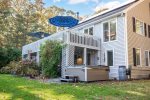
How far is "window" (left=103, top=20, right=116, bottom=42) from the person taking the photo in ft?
60.5

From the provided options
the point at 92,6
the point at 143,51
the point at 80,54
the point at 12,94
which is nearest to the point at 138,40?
the point at 143,51

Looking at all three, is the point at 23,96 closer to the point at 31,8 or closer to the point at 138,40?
the point at 138,40

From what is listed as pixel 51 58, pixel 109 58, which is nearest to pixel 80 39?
pixel 51 58

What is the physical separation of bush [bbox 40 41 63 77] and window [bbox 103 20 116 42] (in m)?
4.47

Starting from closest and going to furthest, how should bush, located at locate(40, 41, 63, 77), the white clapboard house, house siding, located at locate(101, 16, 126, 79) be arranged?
the white clapboard house < bush, located at locate(40, 41, 63, 77) < house siding, located at locate(101, 16, 126, 79)

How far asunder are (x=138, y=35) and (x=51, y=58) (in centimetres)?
793

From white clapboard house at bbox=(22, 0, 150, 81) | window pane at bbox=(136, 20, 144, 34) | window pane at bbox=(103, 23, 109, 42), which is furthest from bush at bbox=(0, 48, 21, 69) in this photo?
window pane at bbox=(136, 20, 144, 34)

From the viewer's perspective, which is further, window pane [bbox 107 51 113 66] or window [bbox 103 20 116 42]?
window [bbox 103 20 116 42]

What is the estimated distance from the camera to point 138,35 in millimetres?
19297

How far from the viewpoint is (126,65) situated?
1700cm

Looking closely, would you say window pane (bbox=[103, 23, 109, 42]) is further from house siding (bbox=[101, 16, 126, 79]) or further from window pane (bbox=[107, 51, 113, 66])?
window pane (bbox=[107, 51, 113, 66])

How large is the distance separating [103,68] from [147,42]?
24.4ft

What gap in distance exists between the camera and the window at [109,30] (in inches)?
726

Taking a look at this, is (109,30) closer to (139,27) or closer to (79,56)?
(139,27)
